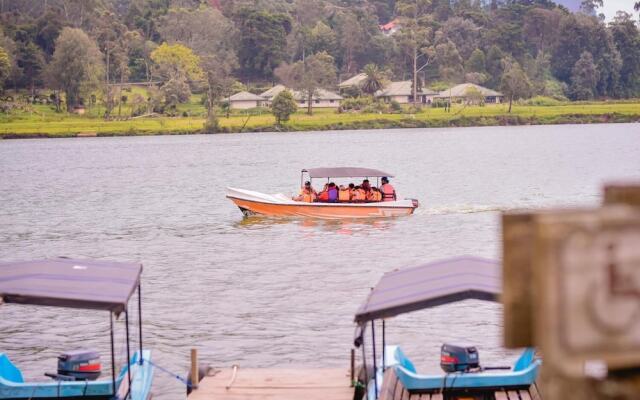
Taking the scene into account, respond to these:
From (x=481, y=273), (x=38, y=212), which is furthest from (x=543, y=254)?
(x=38, y=212)

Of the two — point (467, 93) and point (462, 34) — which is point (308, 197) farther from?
point (462, 34)

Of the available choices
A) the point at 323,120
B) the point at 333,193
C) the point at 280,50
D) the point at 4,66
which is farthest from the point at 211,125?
the point at 333,193

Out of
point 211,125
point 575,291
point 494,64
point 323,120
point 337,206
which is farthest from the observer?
point 494,64

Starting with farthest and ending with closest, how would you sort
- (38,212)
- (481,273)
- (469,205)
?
(38,212), (469,205), (481,273)

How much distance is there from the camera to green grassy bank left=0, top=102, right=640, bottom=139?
117m

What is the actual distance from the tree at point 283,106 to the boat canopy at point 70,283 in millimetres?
102232

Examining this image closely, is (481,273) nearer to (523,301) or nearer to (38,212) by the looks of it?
(523,301)

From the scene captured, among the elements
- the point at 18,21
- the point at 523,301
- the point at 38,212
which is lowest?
the point at 38,212

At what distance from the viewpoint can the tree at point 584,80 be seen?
14238 cm

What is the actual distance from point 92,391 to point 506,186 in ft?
151

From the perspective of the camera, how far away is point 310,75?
428 feet

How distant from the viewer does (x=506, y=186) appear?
56719mm

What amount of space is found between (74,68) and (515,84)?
51.3 metres

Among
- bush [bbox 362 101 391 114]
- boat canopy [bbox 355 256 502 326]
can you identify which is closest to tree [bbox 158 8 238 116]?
bush [bbox 362 101 391 114]
